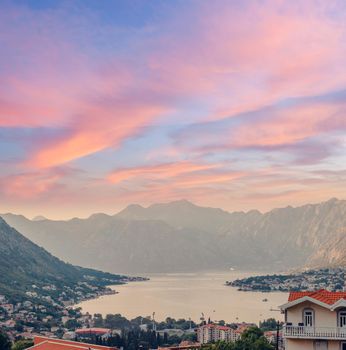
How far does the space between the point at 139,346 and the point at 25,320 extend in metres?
50.0

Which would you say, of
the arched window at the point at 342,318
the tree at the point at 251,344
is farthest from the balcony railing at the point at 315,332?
the tree at the point at 251,344

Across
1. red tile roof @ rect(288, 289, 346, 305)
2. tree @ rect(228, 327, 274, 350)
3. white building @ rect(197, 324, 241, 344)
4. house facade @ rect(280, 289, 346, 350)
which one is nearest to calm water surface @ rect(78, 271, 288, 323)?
white building @ rect(197, 324, 241, 344)

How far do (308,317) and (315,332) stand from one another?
459 mm

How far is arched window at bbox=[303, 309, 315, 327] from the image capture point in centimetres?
1623

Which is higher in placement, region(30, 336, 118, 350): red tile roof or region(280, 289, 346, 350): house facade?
region(280, 289, 346, 350): house facade

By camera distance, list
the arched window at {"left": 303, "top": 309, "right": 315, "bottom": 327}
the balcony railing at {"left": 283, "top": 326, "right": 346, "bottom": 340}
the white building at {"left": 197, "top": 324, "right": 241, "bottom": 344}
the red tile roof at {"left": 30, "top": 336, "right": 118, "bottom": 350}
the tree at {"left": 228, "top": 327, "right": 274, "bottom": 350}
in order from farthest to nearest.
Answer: the white building at {"left": 197, "top": 324, "right": 241, "bottom": 344}, the tree at {"left": 228, "top": 327, "right": 274, "bottom": 350}, the red tile roof at {"left": 30, "top": 336, "right": 118, "bottom": 350}, the arched window at {"left": 303, "top": 309, "right": 315, "bottom": 327}, the balcony railing at {"left": 283, "top": 326, "right": 346, "bottom": 340}

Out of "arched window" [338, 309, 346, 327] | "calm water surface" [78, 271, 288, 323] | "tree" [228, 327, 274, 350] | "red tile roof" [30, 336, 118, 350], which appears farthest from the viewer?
"calm water surface" [78, 271, 288, 323]

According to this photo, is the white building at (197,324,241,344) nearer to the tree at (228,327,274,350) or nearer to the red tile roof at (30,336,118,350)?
the tree at (228,327,274,350)

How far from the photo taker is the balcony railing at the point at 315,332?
52.0ft

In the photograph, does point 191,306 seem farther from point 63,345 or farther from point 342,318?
point 342,318

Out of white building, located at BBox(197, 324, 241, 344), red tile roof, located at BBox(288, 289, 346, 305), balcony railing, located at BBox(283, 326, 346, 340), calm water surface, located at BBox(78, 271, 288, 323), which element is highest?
red tile roof, located at BBox(288, 289, 346, 305)

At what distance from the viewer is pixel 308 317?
643 inches

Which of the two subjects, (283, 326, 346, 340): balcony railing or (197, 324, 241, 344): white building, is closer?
(283, 326, 346, 340): balcony railing

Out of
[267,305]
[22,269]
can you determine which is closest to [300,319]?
[267,305]
